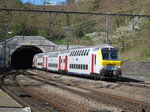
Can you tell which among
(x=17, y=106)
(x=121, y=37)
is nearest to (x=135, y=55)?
(x=121, y=37)

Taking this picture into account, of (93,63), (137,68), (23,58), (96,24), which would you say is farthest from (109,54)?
(23,58)

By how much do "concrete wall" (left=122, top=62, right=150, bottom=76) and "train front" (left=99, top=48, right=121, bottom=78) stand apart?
7.30 m

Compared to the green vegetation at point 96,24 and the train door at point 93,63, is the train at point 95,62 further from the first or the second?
the green vegetation at point 96,24

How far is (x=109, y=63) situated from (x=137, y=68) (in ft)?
30.7

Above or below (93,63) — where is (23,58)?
below

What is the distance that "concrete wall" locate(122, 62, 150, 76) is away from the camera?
105 feet

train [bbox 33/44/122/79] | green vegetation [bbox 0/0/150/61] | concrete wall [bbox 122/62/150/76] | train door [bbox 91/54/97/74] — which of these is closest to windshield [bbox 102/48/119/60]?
train [bbox 33/44/122/79]

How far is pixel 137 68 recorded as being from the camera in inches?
1321

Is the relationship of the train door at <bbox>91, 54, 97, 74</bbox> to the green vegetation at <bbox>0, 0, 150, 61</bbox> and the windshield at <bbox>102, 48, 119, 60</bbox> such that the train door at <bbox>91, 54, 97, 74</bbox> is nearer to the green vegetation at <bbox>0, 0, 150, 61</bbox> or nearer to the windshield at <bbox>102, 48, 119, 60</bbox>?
the windshield at <bbox>102, 48, 119, 60</bbox>

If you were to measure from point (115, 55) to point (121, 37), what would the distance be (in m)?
23.5

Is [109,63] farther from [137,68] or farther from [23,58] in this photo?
[23,58]

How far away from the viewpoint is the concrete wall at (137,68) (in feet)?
105

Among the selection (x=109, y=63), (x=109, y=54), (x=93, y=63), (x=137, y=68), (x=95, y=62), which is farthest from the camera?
(x=137, y=68)

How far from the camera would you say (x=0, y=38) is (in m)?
66.5
